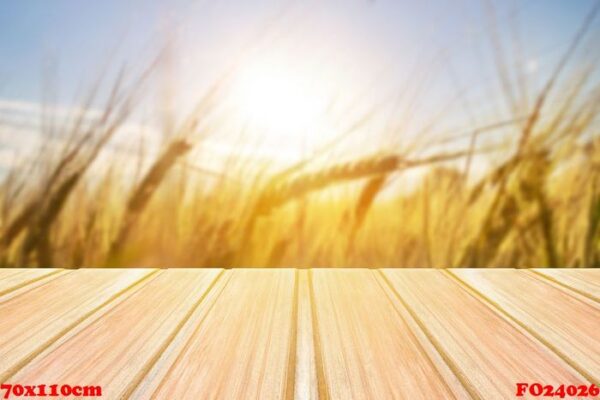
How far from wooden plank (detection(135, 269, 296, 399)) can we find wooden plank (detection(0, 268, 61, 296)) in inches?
16.0

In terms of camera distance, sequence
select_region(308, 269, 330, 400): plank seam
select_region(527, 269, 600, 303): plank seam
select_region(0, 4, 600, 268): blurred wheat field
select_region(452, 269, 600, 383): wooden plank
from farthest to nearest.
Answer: select_region(0, 4, 600, 268): blurred wheat field
select_region(527, 269, 600, 303): plank seam
select_region(452, 269, 600, 383): wooden plank
select_region(308, 269, 330, 400): plank seam

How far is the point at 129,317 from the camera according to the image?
0.71 m

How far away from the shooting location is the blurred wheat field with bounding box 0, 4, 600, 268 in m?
1.18

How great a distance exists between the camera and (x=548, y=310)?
76cm

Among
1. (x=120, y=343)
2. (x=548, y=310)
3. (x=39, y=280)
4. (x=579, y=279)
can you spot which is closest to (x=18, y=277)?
(x=39, y=280)

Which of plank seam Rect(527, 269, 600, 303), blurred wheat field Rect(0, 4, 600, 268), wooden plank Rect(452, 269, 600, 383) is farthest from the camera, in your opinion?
blurred wheat field Rect(0, 4, 600, 268)

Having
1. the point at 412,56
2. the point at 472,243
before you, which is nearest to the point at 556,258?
the point at 472,243

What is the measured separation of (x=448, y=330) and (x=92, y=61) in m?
1.05

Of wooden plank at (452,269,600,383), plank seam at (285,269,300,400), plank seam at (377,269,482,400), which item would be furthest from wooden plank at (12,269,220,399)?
wooden plank at (452,269,600,383)

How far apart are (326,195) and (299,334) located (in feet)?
2.13

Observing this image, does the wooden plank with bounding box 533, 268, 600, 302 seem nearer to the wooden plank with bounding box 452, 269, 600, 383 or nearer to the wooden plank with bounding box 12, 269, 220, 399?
→ the wooden plank with bounding box 452, 269, 600, 383

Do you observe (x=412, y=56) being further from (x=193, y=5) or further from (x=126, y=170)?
(x=126, y=170)

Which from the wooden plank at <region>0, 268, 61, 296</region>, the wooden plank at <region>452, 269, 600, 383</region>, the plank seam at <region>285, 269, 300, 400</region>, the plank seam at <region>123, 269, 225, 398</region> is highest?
the wooden plank at <region>452, 269, 600, 383</region>

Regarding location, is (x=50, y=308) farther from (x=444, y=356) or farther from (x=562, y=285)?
(x=562, y=285)
